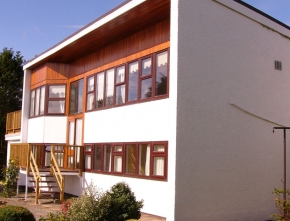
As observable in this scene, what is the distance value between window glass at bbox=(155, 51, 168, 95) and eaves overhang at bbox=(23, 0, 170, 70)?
1.23m

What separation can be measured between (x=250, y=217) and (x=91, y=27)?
26.9ft

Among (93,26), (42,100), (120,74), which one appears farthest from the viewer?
(42,100)

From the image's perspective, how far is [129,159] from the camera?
13156 millimetres

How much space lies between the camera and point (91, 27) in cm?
1370

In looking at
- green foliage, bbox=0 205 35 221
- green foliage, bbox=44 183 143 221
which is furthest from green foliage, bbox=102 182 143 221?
green foliage, bbox=0 205 35 221

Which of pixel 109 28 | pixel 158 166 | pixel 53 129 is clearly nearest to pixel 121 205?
pixel 158 166

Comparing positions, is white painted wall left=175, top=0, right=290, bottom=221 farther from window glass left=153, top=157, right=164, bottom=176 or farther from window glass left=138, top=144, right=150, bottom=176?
window glass left=138, top=144, right=150, bottom=176

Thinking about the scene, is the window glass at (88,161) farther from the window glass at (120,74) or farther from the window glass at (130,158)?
the window glass at (120,74)

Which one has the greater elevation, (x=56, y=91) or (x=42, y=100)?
(x=56, y=91)

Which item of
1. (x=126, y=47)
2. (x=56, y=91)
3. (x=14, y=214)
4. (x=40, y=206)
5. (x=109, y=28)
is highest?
(x=109, y=28)

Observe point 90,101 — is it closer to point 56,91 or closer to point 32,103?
point 56,91

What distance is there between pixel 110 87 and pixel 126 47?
5.69ft

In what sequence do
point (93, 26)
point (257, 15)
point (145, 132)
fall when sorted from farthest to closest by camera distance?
point (93, 26) → point (257, 15) → point (145, 132)

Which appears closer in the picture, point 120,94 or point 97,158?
point 120,94
